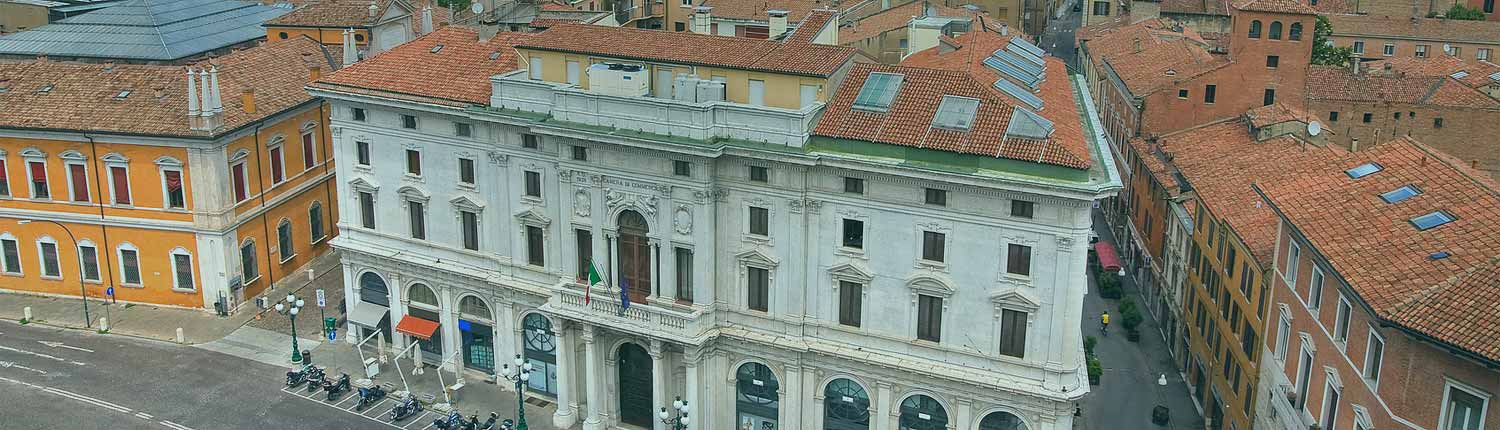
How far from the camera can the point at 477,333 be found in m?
62.5

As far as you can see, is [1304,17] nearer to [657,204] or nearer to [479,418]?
[657,204]

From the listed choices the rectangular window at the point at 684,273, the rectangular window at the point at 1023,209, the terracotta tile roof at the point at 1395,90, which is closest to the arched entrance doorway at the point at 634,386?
the rectangular window at the point at 684,273

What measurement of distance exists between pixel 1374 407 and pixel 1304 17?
4839cm

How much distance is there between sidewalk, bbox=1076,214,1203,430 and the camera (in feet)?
205

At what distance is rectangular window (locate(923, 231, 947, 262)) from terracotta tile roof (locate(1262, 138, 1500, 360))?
1339cm

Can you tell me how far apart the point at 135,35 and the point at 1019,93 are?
190ft

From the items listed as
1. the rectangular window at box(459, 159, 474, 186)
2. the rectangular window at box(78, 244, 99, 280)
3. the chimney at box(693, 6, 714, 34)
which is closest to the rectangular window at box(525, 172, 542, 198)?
the rectangular window at box(459, 159, 474, 186)

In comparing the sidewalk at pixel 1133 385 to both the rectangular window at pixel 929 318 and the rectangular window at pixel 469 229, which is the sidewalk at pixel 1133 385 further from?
the rectangular window at pixel 469 229

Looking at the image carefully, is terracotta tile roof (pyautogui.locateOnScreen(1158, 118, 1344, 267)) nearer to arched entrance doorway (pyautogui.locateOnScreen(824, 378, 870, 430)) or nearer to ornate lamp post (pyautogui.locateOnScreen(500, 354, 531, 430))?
arched entrance doorway (pyautogui.locateOnScreen(824, 378, 870, 430))

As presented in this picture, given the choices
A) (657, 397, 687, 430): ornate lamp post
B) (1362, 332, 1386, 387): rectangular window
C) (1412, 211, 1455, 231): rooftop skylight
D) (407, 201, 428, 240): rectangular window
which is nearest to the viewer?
(1362, 332, 1386, 387): rectangular window

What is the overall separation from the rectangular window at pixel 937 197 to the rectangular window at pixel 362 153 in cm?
2856

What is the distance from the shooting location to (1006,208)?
154 feet

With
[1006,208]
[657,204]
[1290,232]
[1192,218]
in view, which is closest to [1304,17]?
[1192,218]

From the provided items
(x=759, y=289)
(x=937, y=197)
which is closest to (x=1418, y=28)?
(x=937, y=197)
